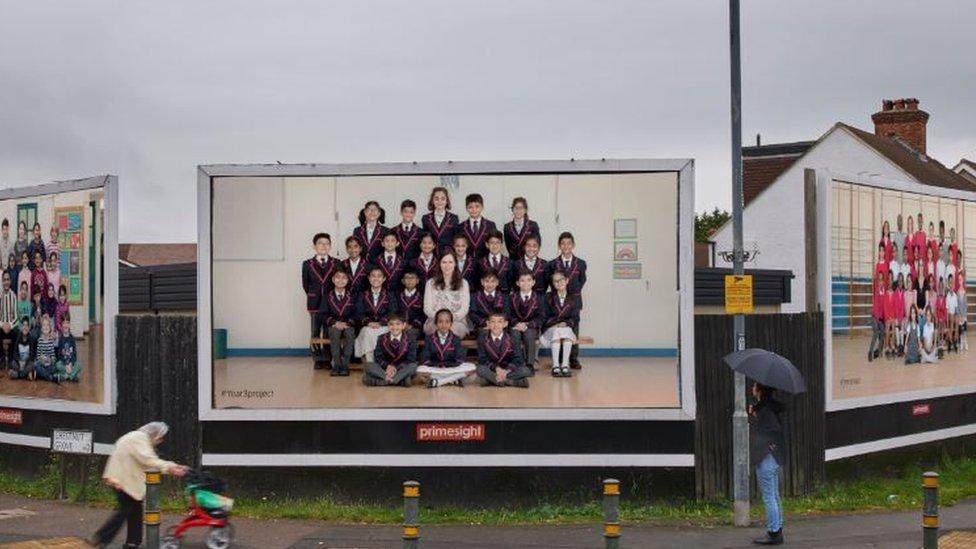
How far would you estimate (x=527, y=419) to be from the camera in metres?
15.5

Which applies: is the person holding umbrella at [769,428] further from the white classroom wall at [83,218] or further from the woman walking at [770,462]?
the white classroom wall at [83,218]

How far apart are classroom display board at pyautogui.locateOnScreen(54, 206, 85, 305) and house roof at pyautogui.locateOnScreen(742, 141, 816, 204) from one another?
1287 inches

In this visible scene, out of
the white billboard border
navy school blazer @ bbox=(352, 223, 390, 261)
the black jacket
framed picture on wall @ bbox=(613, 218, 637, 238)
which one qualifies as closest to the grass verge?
the white billboard border

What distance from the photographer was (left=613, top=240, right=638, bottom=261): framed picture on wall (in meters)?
16.2

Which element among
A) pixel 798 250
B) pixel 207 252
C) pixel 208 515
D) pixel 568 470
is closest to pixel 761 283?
pixel 568 470

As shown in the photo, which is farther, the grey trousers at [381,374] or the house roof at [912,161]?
the house roof at [912,161]

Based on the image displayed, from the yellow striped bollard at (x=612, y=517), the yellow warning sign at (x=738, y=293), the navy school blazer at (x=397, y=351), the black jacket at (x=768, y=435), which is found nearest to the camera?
the yellow striped bollard at (x=612, y=517)

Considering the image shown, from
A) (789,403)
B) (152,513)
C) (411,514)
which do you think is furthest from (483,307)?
(152,513)

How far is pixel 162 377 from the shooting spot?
53.6 feet

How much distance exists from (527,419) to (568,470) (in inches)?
31.7

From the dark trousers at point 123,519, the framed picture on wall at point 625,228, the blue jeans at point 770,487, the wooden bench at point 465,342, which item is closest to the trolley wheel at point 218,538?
the dark trousers at point 123,519

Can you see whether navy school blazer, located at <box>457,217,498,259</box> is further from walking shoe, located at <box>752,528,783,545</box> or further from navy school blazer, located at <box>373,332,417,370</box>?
walking shoe, located at <box>752,528,783,545</box>

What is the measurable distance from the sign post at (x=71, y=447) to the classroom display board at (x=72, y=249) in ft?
5.90

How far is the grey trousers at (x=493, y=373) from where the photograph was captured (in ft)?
52.6
